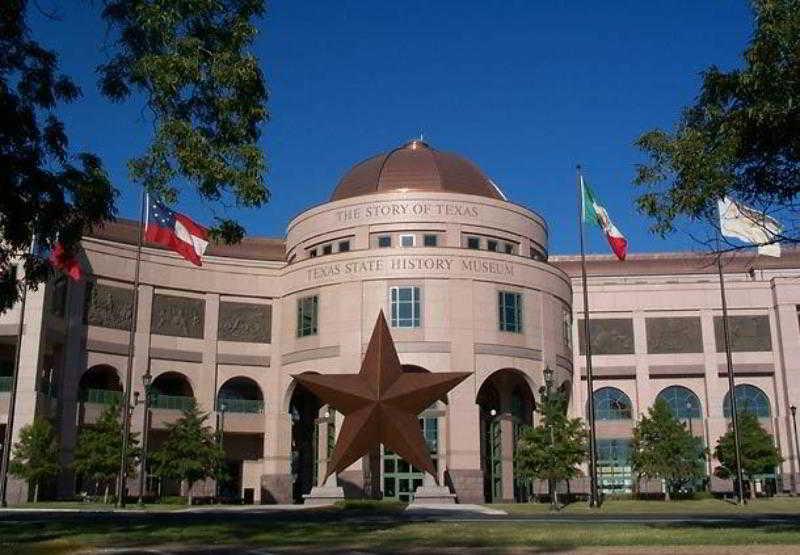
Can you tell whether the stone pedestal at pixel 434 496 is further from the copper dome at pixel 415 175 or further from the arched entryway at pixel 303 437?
the copper dome at pixel 415 175

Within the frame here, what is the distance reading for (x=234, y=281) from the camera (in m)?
62.1

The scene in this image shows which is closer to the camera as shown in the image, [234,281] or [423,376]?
[423,376]

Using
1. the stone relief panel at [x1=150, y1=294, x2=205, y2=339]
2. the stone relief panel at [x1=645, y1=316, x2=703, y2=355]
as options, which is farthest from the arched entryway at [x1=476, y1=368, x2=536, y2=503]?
the stone relief panel at [x1=150, y1=294, x2=205, y2=339]

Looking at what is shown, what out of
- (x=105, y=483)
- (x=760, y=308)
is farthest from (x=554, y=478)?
(x=760, y=308)

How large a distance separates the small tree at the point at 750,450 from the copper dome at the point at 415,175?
22.4 m

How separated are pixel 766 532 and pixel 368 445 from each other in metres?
18.0

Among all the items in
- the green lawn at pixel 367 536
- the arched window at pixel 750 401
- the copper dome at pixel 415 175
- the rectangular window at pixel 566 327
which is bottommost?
the green lawn at pixel 367 536

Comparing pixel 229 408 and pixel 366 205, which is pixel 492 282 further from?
pixel 229 408

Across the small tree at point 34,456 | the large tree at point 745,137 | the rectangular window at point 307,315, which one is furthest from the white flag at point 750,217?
the small tree at point 34,456

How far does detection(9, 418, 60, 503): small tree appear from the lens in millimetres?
46812

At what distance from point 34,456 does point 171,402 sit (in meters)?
12.9

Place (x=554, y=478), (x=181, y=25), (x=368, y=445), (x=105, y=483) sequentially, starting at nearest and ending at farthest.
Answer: (x=181, y=25) → (x=368, y=445) → (x=554, y=478) → (x=105, y=483)

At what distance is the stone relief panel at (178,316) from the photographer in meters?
59.4

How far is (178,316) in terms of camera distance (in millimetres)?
60250
